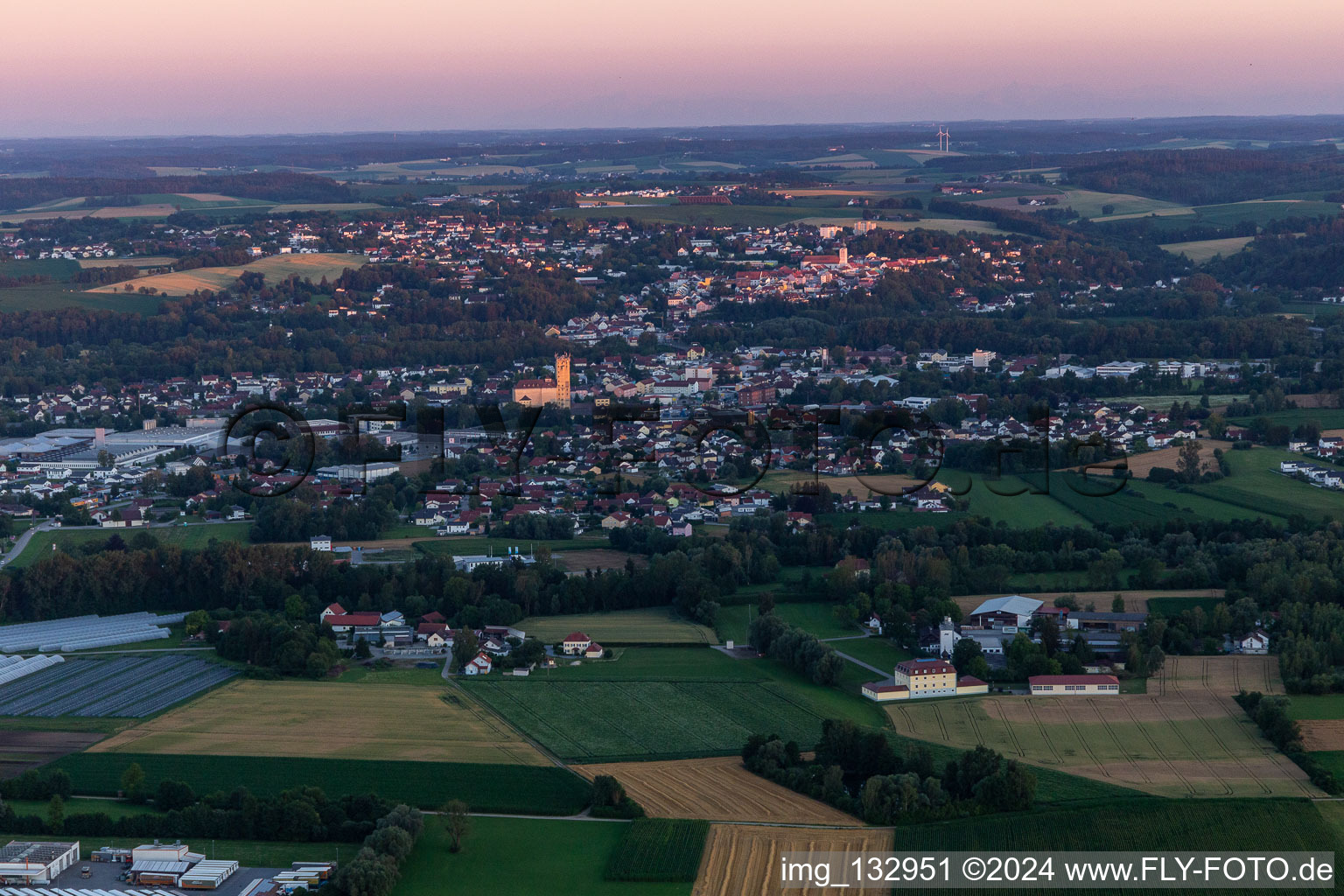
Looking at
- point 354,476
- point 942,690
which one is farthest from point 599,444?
point 942,690

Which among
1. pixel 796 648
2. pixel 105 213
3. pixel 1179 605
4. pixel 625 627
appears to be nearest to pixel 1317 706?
pixel 1179 605

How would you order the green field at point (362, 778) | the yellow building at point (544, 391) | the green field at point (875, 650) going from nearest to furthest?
the green field at point (362, 778) → the green field at point (875, 650) → the yellow building at point (544, 391)

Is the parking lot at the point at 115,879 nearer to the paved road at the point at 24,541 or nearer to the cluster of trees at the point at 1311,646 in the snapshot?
the cluster of trees at the point at 1311,646

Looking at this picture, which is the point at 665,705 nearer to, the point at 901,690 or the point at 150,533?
the point at 901,690

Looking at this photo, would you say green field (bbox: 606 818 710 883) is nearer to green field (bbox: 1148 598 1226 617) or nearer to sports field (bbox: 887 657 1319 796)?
sports field (bbox: 887 657 1319 796)

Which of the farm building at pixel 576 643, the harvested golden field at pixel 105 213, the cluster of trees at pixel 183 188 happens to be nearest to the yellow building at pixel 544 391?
the farm building at pixel 576 643

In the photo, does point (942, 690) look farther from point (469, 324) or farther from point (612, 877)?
point (469, 324)

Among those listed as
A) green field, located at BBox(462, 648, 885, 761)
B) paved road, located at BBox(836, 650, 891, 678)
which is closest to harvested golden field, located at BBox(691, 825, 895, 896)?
green field, located at BBox(462, 648, 885, 761)
